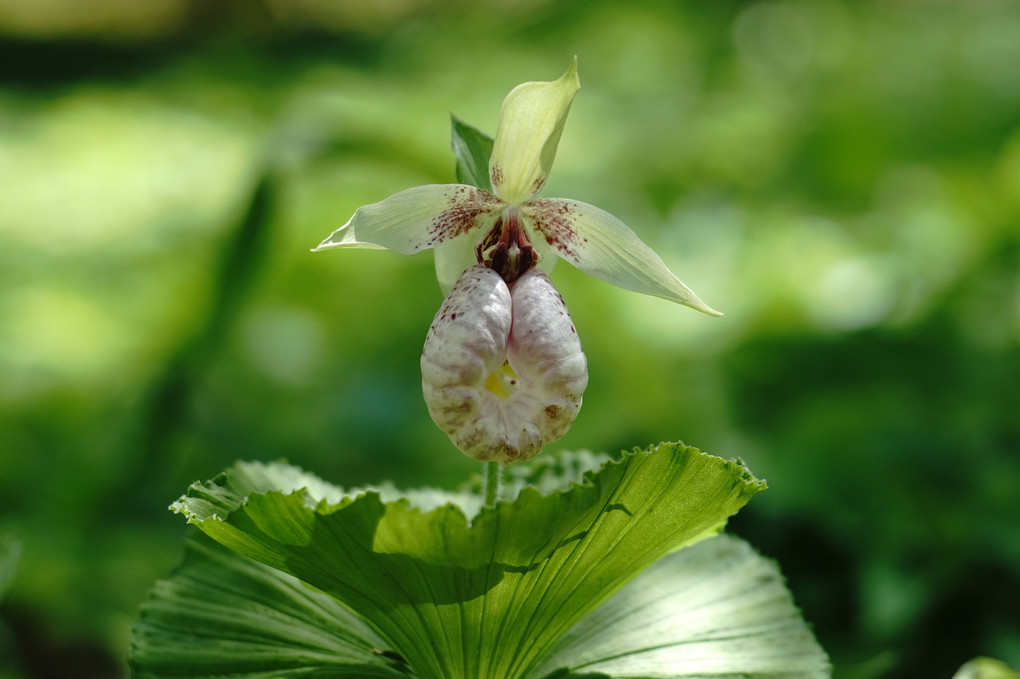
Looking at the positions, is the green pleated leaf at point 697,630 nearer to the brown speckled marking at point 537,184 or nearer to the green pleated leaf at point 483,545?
the green pleated leaf at point 483,545

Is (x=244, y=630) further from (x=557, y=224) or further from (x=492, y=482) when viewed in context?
(x=557, y=224)

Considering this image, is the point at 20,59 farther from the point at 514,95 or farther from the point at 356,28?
the point at 514,95

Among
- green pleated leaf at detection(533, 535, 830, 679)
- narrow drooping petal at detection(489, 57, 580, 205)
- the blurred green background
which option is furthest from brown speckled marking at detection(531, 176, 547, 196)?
the blurred green background

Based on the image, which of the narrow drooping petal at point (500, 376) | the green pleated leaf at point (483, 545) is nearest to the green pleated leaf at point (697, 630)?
the green pleated leaf at point (483, 545)

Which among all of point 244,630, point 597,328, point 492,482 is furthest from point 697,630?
point 597,328

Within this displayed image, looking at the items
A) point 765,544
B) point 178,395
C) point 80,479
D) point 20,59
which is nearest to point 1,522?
point 80,479

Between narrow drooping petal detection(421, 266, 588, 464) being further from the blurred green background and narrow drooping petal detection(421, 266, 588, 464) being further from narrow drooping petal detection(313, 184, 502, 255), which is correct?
the blurred green background
